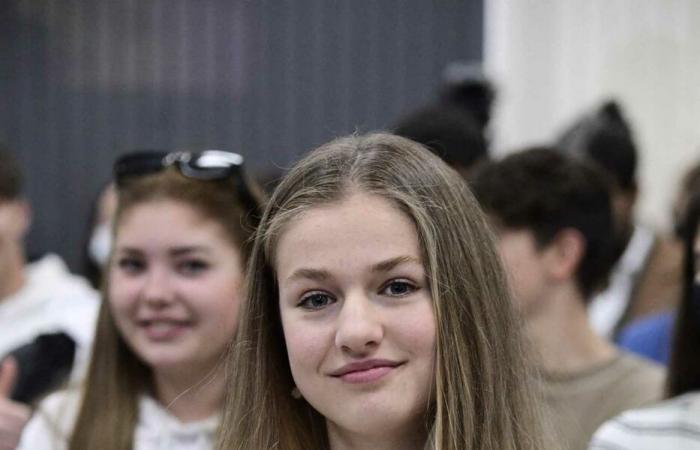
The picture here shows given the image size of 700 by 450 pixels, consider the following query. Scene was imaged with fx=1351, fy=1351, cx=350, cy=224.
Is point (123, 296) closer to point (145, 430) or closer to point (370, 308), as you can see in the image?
point (145, 430)

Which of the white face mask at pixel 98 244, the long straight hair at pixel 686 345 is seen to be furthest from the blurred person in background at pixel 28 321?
the long straight hair at pixel 686 345

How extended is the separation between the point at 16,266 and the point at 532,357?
2901 millimetres

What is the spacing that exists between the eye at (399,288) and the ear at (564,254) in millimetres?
1852

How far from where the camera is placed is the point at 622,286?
5348mm

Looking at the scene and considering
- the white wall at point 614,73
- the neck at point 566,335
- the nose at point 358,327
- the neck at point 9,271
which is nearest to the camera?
the nose at point 358,327

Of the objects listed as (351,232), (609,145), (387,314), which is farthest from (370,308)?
(609,145)

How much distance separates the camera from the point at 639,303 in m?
5.23

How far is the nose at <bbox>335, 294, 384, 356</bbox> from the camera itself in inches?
88.9

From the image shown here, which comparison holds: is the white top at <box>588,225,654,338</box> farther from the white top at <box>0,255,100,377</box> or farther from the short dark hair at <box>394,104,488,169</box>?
the white top at <box>0,255,100,377</box>

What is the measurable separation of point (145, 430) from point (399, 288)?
3.99 ft

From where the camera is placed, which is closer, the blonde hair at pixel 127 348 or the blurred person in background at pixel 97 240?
the blonde hair at pixel 127 348

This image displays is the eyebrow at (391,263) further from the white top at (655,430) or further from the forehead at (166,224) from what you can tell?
the forehead at (166,224)

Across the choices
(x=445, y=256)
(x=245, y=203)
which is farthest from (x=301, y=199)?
(x=245, y=203)

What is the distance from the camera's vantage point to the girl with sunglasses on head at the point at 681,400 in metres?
2.98
